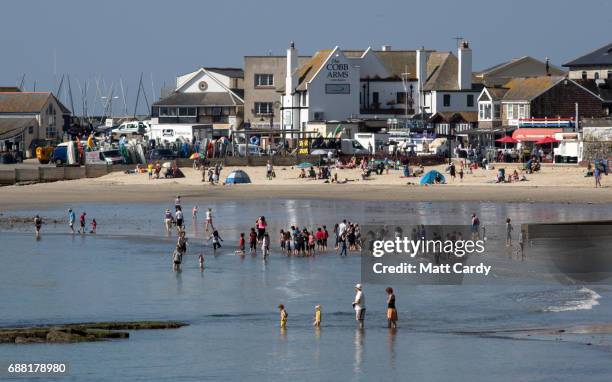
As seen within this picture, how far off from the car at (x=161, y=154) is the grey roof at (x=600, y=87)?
2771 centimetres

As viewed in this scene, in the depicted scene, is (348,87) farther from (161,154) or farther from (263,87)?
(161,154)

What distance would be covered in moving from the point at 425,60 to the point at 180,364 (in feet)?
231

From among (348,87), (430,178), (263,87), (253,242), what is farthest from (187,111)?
(253,242)

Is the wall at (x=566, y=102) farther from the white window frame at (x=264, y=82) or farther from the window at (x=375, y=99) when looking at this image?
the white window frame at (x=264, y=82)

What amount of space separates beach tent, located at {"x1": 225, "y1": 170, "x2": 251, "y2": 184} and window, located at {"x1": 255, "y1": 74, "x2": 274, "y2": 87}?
1419 inches

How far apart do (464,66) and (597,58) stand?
12.5 metres

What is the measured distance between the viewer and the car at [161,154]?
3231 inches

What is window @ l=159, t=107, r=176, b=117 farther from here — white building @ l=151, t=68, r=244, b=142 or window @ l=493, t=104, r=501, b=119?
window @ l=493, t=104, r=501, b=119

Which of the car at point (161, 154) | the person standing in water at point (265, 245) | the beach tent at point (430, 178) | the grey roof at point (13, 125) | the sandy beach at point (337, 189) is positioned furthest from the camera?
the grey roof at point (13, 125)

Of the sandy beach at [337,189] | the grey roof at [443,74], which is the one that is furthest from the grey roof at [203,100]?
the sandy beach at [337,189]

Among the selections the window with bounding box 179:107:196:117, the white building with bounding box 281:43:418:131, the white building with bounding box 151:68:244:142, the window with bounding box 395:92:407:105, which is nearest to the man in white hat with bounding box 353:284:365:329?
the white building with bounding box 281:43:418:131

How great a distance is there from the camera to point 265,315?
106 ft

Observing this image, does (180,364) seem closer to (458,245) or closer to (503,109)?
(458,245)

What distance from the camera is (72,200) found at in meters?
64.8
